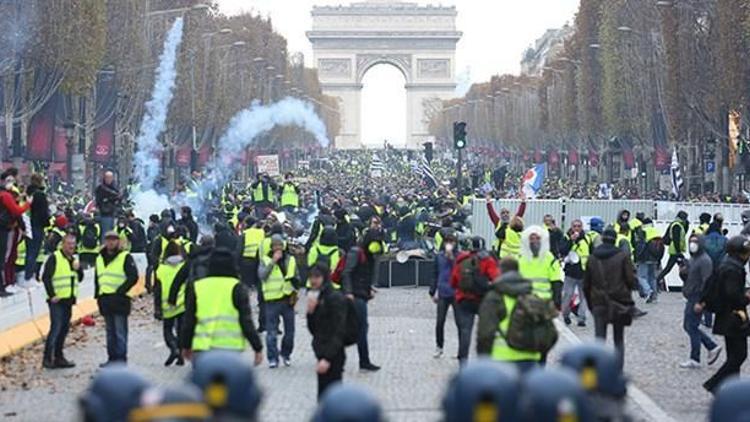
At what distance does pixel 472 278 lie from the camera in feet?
58.6

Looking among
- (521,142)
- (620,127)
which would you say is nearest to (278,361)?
(620,127)

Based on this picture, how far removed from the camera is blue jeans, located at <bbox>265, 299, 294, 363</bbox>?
63.9 ft

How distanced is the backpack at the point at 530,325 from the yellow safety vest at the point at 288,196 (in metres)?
30.5

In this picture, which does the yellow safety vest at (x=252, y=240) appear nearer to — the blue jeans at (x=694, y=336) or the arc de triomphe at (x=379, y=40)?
the blue jeans at (x=694, y=336)

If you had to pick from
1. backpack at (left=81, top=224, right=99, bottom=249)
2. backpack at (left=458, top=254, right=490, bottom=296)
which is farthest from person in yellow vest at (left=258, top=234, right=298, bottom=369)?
backpack at (left=81, top=224, right=99, bottom=249)

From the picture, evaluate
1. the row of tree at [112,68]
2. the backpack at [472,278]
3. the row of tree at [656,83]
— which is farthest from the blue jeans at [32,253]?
the row of tree at [656,83]

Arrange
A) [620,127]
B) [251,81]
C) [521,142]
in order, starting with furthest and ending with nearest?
[521,142]
[251,81]
[620,127]

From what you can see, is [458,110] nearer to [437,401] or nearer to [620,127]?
[620,127]

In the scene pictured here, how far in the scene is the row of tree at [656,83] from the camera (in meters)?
54.2

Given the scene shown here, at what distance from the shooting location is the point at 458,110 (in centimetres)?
17588

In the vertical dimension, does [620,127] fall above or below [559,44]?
below

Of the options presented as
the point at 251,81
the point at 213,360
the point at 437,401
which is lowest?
the point at 437,401

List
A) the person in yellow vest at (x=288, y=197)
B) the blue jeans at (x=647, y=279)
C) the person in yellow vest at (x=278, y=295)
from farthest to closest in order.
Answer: the person in yellow vest at (x=288, y=197) < the blue jeans at (x=647, y=279) < the person in yellow vest at (x=278, y=295)

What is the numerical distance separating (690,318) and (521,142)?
362 ft
